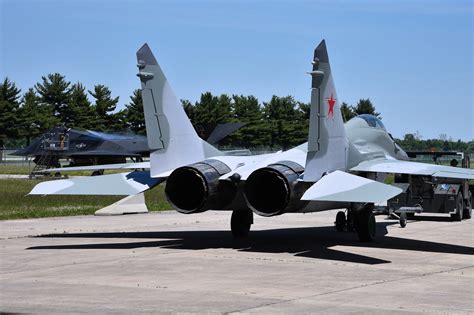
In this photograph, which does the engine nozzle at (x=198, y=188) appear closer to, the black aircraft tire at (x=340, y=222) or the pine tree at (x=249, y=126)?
the black aircraft tire at (x=340, y=222)

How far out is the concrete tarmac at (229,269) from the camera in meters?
9.24

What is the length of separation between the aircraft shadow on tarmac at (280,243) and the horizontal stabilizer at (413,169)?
4.86 feet

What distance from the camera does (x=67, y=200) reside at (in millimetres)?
28906

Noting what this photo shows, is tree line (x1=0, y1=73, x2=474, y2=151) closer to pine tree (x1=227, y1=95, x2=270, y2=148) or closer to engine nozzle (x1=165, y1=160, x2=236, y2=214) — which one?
pine tree (x1=227, y1=95, x2=270, y2=148)

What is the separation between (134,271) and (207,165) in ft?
11.4

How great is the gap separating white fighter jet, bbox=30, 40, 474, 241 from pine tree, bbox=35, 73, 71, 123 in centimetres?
6971

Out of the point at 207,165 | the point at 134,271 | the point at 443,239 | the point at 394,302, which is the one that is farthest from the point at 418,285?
the point at 443,239

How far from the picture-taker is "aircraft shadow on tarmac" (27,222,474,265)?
1494 centimetres

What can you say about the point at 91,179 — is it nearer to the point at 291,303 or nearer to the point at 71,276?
the point at 71,276

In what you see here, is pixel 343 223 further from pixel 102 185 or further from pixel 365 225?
pixel 102 185

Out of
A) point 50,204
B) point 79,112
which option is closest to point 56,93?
point 79,112

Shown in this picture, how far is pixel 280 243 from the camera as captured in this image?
54.2 feet

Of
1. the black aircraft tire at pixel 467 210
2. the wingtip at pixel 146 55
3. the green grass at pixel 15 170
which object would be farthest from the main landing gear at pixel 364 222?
→ the green grass at pixel 15 170

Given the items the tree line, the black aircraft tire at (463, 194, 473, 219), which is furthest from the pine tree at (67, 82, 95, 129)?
the black aircraft tire at (463, 194, 473, 219)
